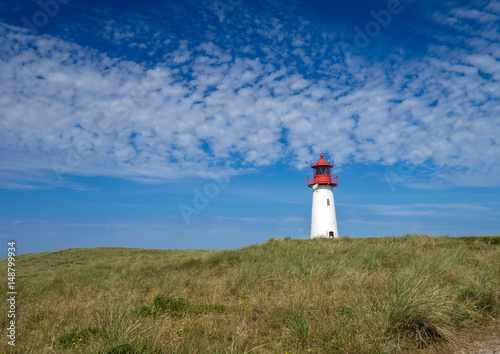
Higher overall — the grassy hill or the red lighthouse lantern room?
the red lighthouse lantern room

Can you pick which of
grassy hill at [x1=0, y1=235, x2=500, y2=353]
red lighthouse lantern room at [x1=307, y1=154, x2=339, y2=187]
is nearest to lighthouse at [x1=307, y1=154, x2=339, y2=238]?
red lighthouse lantern room at [x1=307, y1=154, x2=339, y2=187]

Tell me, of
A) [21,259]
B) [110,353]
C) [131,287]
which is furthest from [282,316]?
[21,259]

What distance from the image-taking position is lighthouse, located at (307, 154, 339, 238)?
29.6m

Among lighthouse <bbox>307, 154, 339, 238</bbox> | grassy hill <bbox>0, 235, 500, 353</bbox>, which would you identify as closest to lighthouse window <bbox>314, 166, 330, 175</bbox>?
lighthouse <bbox>307, 154, 339, 238</bbox>

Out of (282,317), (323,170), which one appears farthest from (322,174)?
(282,317)

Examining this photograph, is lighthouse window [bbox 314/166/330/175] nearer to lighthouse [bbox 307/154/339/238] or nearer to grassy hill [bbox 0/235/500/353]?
lighthouse [bbox 307/154/339/238]

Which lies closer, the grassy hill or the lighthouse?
the grassy hill

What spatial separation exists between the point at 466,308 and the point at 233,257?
10983 millimetres

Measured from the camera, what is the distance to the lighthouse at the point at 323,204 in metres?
29.6

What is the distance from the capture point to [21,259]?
27969 mm

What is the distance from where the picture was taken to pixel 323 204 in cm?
3005

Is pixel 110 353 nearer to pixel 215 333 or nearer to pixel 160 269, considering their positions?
pixel 215 333

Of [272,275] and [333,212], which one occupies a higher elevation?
[333,212]

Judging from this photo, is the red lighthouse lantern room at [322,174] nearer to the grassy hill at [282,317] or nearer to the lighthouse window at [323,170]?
the lighthouse window at [323,170]
